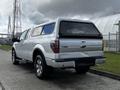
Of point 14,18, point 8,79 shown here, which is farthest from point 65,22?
point 14,18

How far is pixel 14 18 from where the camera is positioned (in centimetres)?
4966

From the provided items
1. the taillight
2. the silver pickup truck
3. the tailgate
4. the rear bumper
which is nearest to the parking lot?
the silver pickup truck

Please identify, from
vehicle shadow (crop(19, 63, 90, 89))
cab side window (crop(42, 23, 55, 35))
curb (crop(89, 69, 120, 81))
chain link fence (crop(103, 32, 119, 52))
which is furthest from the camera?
chain link fence (crop(103, 32, 119, 52))

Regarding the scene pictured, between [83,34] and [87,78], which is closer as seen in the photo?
[83,34]

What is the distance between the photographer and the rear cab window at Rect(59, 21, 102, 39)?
25.2 ft


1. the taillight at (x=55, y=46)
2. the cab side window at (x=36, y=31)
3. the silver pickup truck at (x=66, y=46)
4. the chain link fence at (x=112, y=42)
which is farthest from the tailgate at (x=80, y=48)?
the chain link fence at (x=112, y=42)

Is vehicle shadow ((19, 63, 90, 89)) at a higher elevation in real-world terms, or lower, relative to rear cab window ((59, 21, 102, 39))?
lower

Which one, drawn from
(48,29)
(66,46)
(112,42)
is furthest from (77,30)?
(112,42)

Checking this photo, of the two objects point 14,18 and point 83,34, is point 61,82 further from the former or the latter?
point 14,18

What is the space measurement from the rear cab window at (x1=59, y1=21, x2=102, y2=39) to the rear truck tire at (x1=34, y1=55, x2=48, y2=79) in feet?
4.26

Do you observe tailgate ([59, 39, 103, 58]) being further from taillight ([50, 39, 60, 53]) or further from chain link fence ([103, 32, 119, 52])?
chain link fence ([103, 32, 119, 52])

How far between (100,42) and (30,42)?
9.93 feet

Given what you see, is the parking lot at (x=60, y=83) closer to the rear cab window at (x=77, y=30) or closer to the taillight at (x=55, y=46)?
the taillight at (x=55, y=46)

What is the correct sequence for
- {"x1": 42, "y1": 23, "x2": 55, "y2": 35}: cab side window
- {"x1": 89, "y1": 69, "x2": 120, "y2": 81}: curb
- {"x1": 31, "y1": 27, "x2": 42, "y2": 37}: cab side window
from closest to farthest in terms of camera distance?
{"x1": 42, "y1": 23, "x2": 55, "y2": 35}: cab side window, {"x1": 89, "y1": 69, "x2": 120, "y2": 81}: curb, {"x1": 31, "y1": 27, "x2": 42, "y2": 37}: cab side window
